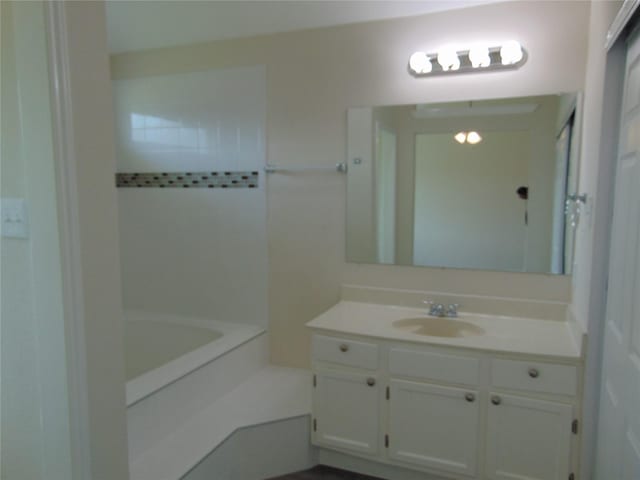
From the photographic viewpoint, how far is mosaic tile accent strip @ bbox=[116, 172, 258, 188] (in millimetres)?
2881

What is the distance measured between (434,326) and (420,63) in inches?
54.4

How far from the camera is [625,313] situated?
1.37 m

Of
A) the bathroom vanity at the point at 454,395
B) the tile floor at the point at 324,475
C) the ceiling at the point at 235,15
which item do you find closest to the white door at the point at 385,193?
the bathroom vanity at the point at 454,395

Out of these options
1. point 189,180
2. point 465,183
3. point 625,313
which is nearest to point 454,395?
point 625,313

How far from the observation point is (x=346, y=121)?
8.51 ft

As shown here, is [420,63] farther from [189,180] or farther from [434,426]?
[434,426]

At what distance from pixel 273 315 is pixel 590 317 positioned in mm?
1791

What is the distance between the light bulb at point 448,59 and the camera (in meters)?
2.30

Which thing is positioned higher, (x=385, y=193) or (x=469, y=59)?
(x=469, y=59)

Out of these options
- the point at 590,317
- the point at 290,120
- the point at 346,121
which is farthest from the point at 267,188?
the point at 590,317

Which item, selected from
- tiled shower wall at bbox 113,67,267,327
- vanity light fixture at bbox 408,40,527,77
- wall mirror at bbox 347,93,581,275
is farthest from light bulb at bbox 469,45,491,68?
tiled shower wall at bbox 113,67,267,327

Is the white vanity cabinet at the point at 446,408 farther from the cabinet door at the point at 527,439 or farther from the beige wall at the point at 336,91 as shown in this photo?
the beige wall at the point at 336,91

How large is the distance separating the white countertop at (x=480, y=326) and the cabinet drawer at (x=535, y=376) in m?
0.05

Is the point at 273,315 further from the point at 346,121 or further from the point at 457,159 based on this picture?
the point at 457,159
